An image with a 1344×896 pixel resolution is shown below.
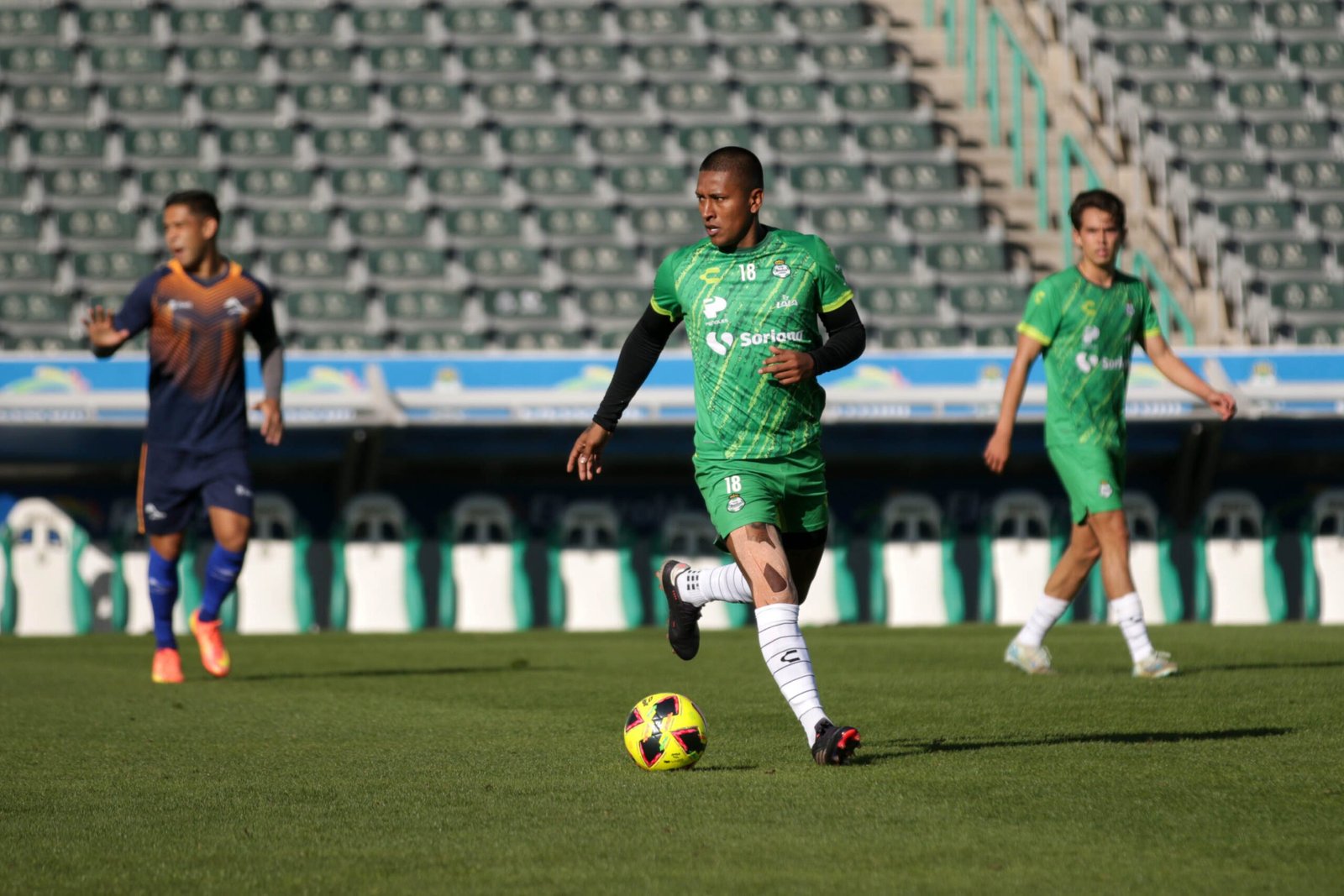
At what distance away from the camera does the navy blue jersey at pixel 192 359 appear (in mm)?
9234

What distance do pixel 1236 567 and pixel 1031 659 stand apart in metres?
7.99

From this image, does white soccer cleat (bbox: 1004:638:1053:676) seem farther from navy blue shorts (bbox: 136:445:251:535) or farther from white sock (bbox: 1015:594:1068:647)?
navy blue shorts (bbox: 136:445:251:535)

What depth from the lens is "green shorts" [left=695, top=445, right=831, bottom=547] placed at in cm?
563

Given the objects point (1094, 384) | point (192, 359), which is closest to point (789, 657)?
point (1094, 384)

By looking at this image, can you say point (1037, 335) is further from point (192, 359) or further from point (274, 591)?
point (274, 591)

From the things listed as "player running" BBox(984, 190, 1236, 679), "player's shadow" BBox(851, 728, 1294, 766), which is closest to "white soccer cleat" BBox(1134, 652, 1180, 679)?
"player running" BBox(984, 190, 1236, 679)

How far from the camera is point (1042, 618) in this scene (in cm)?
917

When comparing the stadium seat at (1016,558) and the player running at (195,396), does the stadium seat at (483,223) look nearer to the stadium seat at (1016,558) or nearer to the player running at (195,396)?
the stadium seat at (1016,558)

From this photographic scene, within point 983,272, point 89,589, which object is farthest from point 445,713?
point 983,272

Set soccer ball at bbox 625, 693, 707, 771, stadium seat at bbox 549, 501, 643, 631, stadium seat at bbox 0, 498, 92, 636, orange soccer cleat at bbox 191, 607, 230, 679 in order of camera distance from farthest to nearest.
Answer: stadium seat at bbox 549, 501, 643, 631 → stadium seat at bbox 0, 498, 92, 636 → orange soccer cleat at bbox 191, 607, 230, 679 → soccer ball at bbox 625, 693, 707, 771

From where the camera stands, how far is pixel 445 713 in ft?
24.2

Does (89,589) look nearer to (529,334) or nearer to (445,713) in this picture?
(529,334)

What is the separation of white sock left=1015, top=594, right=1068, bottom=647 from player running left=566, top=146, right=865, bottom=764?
351 cm

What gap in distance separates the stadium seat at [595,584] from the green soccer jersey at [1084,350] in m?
7.86
